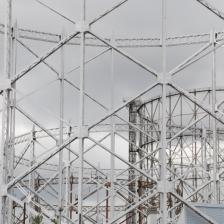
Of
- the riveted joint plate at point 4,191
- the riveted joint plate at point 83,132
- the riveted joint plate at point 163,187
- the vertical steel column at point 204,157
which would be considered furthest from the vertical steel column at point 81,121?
the vertical steel column at point 204,157

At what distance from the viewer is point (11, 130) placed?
26.7m

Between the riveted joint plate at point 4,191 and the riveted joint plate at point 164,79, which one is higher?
the riveted joint plate at point 164,79

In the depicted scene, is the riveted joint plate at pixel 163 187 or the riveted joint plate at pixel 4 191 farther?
the riveted joint plate at pixel 4 191

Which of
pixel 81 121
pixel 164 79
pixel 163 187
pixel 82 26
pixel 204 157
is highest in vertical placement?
pixel 82 26

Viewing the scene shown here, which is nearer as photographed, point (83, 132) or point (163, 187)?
point (163, 187)

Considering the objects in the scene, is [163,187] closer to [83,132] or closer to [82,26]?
[83,132]

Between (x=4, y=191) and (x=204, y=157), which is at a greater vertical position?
(x=204, y=157)

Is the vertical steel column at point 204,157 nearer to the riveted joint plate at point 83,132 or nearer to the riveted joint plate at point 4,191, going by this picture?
the riveted joint plate at point 4,191

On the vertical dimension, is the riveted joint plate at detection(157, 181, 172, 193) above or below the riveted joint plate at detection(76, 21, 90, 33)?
below


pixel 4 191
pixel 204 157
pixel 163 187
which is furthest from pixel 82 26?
pixel 204 157

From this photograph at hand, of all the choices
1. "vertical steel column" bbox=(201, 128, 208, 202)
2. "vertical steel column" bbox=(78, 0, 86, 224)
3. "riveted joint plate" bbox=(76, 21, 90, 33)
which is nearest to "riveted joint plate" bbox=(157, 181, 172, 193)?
"vertical steel column" bbox=(78, 0, 86, 224)

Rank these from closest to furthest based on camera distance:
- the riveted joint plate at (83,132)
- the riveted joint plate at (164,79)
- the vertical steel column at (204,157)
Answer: the riveted joint plate at (83,132) → the riveted joint plate at (164,79) → the vertical steel column at (204,157)

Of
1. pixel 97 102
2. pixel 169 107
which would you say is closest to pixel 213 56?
pixel 97 102

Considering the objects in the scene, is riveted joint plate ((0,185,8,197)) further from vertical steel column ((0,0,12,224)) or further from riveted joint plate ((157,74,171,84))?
riveted joint plate ((157,74,171,84))
